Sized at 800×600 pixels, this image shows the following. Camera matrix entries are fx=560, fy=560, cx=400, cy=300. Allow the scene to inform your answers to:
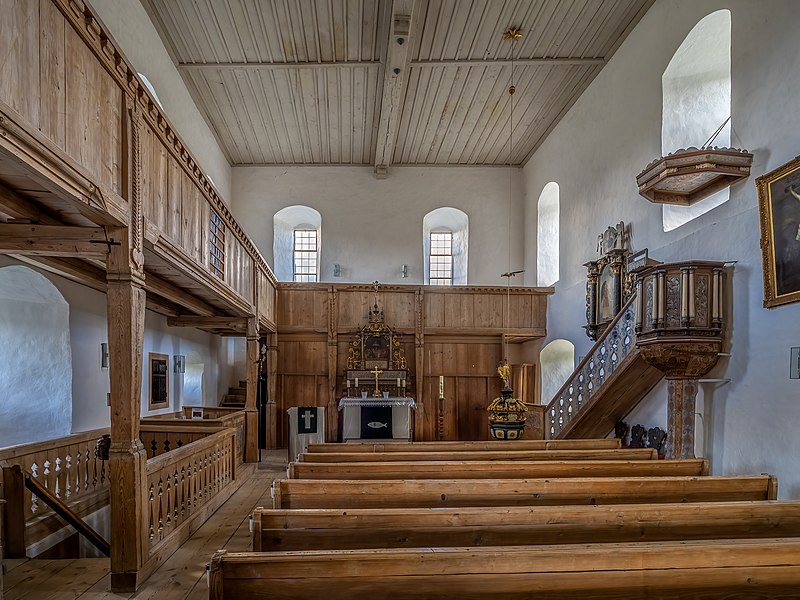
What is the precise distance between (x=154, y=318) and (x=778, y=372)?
32.3 feet

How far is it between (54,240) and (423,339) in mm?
9661

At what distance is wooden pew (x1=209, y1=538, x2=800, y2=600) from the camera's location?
2125 mm

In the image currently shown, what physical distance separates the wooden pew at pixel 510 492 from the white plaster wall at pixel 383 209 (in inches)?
462

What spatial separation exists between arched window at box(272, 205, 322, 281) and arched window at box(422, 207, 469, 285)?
310 centimetres

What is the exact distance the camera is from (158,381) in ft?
35.3

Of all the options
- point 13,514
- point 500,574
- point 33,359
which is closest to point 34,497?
point 13,514

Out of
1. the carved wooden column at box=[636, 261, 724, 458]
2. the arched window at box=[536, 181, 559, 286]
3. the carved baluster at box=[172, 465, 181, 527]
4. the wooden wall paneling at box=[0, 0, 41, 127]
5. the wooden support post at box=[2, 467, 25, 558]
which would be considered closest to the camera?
the wooden wall paneling at box=[0, 0, 41, 127]

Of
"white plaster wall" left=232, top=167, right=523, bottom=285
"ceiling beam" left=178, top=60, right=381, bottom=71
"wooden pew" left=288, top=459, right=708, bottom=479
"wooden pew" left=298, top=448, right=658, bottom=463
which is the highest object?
"ceiling beam" left=178, top=60, right=381, bottom=71

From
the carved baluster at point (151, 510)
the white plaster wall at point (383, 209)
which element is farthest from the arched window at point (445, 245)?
the carved baluster at point (151, 510)

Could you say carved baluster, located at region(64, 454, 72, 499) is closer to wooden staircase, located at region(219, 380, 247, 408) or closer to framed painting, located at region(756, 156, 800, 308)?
wooden staircase, located at region(219, 380, 247, 408)

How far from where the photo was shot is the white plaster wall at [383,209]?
15.5 metres

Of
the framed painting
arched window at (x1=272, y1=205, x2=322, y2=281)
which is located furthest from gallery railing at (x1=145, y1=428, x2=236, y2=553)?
arched window at (x1=272, y1=205, x2=322, y2=281)

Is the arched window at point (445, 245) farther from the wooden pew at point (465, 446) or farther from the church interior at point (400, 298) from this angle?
the wooden pew at point (465, 446)

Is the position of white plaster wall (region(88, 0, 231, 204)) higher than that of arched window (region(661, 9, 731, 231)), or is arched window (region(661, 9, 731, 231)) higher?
white plaster wall (region(88, 0, 231, 204))
